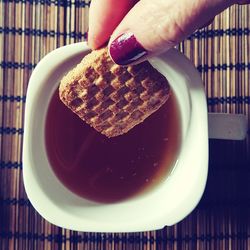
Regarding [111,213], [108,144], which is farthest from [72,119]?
[111,213]

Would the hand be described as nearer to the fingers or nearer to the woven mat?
the fingers

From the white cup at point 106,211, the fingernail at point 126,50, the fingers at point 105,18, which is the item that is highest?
the fingers at point 105,18

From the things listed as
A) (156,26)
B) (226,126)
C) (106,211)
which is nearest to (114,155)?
(106,211)

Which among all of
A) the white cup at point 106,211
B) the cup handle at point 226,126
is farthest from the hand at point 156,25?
the cup handle at point 226,126

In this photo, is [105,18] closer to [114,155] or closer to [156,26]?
[156,26]

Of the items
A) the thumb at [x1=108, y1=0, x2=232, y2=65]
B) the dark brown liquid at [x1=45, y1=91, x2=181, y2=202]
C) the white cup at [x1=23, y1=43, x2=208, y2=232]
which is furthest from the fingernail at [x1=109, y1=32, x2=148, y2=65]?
the dark brown liquid at [x1=45, y1=91, x2=181, y2=202]

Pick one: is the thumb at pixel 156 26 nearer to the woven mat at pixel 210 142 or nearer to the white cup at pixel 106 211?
the white cup at pixel 106 211

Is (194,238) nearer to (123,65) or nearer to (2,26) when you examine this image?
(123,65)
